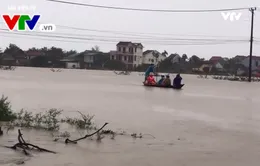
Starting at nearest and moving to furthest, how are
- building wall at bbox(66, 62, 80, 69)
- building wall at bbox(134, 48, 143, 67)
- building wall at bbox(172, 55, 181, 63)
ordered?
building wall at bbox(134, 48, 143, 67)
building wall at bbox(66, 62, 80, 69)
building wall at bbox(172, 55, 181, 63)

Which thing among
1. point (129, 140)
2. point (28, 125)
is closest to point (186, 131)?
point (129, 140)

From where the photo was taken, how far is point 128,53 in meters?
83.5

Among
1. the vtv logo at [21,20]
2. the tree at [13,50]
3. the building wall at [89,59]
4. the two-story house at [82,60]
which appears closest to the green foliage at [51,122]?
the vtv logo at [21,20]

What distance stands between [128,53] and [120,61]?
221 centimetres

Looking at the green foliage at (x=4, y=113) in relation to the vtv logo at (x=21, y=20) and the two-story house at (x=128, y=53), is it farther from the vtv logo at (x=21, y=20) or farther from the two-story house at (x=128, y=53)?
the two-story house at (x=128, y=53)

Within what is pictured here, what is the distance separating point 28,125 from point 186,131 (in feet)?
13.0

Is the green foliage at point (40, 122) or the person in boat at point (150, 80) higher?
the person in boat at point (150, 80)

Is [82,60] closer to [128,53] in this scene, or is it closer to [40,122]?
[128,53]

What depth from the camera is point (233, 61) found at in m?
92.0

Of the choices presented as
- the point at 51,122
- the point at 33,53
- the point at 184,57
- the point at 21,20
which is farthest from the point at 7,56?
the point at 51,122

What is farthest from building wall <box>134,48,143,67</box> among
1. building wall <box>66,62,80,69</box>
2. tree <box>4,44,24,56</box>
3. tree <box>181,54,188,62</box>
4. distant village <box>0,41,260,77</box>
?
tree <box>4,44,24,56</box>

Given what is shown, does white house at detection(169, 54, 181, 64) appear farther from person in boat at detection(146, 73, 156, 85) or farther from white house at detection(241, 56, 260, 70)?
person in boat at detection(146, 73, 156, 85)

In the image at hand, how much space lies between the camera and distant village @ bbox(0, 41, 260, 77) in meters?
81.2

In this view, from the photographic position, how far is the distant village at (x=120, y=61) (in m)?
81.2
